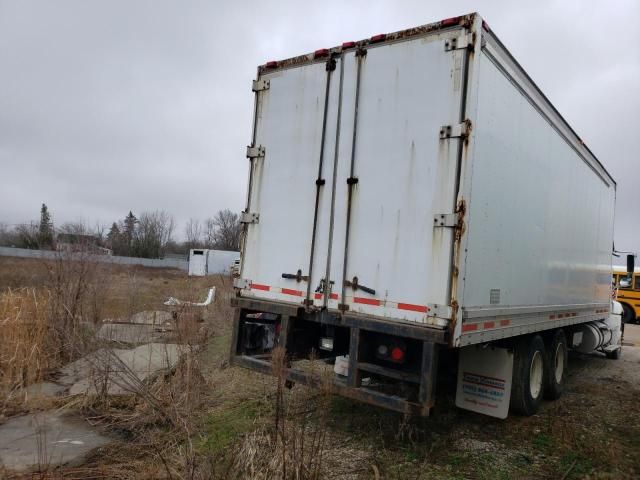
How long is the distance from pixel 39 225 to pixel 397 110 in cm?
765

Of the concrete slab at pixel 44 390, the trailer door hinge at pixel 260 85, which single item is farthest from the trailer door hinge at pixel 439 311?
the concrete slab at pixel 44 390

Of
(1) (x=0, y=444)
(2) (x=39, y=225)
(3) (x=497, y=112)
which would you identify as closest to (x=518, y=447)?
(3) (x=497, y=112)

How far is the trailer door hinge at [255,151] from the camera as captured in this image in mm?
5436

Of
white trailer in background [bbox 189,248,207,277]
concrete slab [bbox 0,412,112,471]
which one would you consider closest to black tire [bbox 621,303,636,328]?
concrete slab [bbox 0,412,112,471]

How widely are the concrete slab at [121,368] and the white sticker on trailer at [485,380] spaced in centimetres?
336

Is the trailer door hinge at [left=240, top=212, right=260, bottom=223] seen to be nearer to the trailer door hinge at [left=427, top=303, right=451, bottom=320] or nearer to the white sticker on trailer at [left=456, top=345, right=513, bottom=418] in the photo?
the trailer door hinge at [left=427, top=303, right=451, bottom=320]

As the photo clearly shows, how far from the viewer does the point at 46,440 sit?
474 centimetres

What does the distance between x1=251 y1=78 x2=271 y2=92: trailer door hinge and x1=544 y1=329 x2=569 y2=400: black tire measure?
4.96 m

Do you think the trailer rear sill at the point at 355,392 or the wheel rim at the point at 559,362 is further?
the wheel rim at the point at 559,362

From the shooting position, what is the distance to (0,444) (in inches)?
188

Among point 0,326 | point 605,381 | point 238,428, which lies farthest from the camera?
point 605,381

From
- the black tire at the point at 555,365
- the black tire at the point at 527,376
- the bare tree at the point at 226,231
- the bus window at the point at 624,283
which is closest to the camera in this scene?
the black tire at the point at 527,376

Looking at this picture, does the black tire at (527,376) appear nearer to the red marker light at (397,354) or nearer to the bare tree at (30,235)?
the red marker light at (397,354)

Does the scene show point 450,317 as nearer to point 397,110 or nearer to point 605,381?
point 397,110
